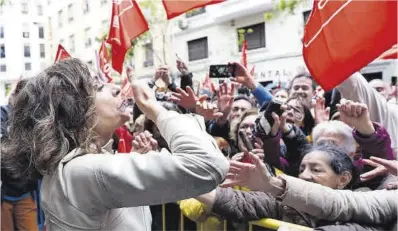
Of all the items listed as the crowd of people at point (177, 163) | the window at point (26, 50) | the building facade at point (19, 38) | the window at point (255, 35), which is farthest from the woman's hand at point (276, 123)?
the window at point (255, 35)

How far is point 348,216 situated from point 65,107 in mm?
1169

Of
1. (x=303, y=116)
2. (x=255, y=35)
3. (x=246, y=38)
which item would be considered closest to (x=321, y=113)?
(x=303, y=116)

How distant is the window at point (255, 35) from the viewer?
58.2 feet

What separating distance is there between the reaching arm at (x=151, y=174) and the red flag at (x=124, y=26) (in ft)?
9.96

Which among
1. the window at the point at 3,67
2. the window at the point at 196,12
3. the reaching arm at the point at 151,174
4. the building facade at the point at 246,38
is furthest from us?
the window at the point at 196,12

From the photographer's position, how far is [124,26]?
429cm

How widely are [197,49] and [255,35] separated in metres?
3.66

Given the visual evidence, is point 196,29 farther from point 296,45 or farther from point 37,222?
point 37,222

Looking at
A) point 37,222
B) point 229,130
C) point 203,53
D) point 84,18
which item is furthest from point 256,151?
point 84,18

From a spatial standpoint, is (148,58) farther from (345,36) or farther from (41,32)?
(345,36)

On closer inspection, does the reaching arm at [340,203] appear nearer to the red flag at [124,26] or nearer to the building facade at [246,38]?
the red flag at [124,26]

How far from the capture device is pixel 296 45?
53.6 feet

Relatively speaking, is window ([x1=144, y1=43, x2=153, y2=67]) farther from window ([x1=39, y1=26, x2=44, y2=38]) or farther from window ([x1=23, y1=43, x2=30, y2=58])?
window ([x1=23, y1=43, x2=30, y2=58])

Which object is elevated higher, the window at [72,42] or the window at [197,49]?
the window at [72,42]
